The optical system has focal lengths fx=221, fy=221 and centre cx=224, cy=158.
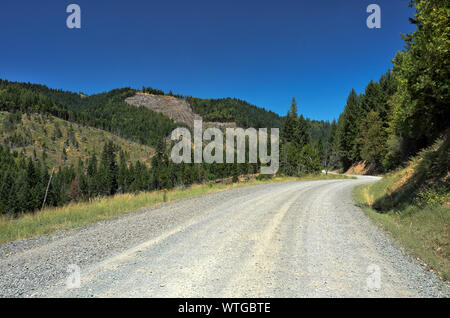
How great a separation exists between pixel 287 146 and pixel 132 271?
53.5m

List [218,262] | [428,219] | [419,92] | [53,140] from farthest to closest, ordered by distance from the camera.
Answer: [53,140]
[419,92]
[428,219]
[218,262]

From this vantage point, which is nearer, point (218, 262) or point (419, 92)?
point (218, 262)

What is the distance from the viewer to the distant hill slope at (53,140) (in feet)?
378

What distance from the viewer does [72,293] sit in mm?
3018

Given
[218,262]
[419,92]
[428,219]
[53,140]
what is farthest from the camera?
[53,140]

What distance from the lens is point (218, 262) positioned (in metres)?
4.01

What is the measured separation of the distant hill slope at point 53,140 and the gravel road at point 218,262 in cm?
12720

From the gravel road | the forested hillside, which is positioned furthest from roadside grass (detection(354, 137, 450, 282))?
the forested hillside

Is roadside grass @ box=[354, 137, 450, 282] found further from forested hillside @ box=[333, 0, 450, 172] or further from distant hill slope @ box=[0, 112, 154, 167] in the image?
distant hill slope @ box=[0, 112, 154, 167]

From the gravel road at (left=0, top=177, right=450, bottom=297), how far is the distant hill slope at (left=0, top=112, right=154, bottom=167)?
12720cm

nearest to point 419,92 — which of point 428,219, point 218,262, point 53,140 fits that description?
point 428,219

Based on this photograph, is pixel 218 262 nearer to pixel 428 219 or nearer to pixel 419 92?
pixel 428 219

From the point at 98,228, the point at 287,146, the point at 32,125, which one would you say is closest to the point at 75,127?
the point at 32,125

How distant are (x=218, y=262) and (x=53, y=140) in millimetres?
154698
